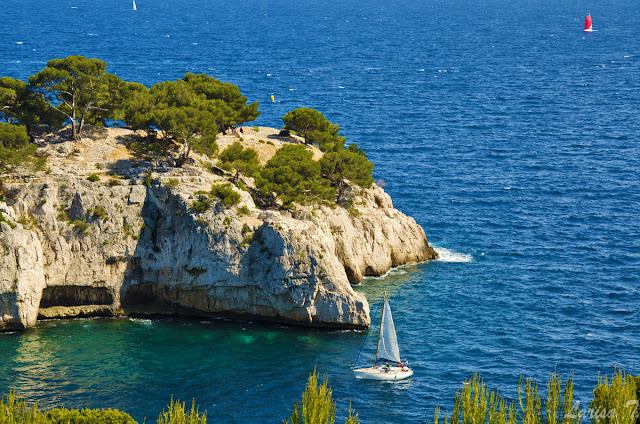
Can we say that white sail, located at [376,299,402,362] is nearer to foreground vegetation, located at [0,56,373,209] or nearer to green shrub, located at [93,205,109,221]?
foreground vegetation, located at [0,56,373,209]

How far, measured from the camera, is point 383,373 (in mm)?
69000

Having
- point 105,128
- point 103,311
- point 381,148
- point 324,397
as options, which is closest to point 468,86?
point 381,148

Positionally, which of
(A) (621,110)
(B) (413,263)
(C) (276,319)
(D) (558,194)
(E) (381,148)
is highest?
(A) (621,110)

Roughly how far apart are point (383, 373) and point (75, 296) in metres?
32.6

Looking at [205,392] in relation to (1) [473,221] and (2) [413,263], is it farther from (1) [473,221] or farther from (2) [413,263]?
(1) [473,221]

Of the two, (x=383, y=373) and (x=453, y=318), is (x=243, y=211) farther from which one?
(x=453, y=318)

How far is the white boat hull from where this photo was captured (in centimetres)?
6881

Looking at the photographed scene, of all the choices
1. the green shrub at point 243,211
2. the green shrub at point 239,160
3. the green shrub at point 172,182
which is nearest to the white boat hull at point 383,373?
the green shrub at point 243,211

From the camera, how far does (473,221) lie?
10919cm

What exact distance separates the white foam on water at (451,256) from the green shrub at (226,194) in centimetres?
2882

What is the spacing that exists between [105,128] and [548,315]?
5534 centimetres

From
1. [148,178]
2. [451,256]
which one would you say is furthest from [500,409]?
[451,256]

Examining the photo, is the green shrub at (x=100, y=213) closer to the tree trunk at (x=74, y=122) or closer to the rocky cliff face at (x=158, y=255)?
the rocky cliff face at (x=158, y=255)

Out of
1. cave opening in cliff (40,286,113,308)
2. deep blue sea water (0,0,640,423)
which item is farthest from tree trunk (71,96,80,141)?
deep blue sea water (0,0,640,423)
